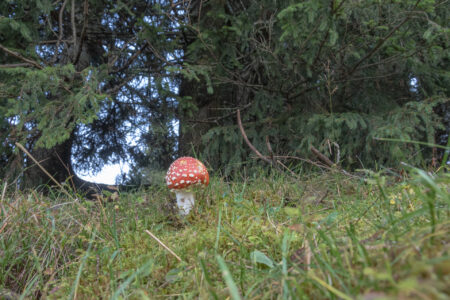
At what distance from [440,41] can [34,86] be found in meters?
5.10

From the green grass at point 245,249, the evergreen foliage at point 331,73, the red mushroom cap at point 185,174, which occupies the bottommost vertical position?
the green grass at point 245,249

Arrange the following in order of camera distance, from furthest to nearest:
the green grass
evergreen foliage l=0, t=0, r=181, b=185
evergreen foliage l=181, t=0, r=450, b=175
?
evergreen foliage l=0, t=0, r=181, b=185 → evergreen foliage l=181, t=0, r=450, b=175 → the green grass

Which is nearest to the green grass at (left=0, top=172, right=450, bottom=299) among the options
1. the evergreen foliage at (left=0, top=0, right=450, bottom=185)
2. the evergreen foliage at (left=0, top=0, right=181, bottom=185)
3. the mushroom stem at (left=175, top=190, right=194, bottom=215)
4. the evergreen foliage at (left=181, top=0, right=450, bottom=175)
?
the mushroom stem at (left=175, top=190, right=194, bottom=215)

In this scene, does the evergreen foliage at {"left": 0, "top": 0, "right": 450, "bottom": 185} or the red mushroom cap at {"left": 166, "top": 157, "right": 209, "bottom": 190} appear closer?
the red mushroom cap at {"left": 166, "top": 157, "right": 209, "bottom": 190}

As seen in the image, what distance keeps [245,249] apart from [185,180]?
106 centimetres

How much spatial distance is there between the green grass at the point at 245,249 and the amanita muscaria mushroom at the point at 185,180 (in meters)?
0.11

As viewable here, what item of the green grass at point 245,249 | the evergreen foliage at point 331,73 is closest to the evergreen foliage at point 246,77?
the evergreen foliage at point 331,73

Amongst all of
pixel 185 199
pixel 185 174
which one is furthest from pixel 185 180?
pixel 185 199

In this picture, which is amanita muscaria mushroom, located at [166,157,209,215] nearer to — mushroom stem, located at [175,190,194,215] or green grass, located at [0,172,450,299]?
mushroom stem, located at [175,190,194,215]

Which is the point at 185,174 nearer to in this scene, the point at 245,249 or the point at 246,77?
the point at 245,249

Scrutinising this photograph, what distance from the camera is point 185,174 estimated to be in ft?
7.93

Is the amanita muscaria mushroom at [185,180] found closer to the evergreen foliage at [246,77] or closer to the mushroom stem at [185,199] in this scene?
the mushroom stem at [185,199]

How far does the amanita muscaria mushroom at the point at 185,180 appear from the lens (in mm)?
2420

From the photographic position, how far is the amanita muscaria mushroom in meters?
2.42
